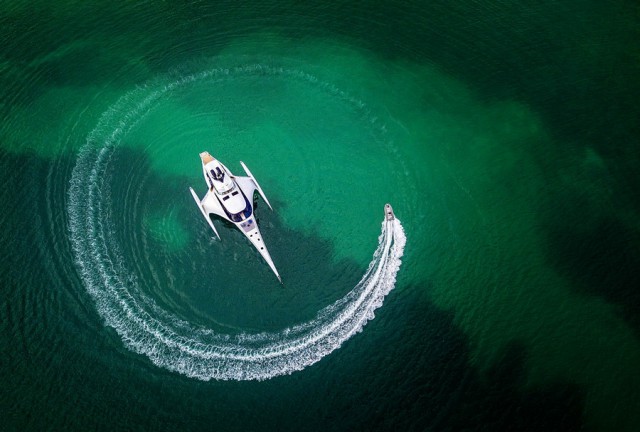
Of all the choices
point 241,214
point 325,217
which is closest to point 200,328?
point 241,214

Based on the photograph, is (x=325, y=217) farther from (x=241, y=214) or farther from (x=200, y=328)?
(x=200, y=328)

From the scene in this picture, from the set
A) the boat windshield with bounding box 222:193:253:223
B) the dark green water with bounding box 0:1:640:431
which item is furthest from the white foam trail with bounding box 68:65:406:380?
the boat windshield with bounding box 222:193:253:223

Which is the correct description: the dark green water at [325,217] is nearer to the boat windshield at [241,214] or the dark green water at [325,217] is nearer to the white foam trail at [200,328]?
the white foam trail at [200,328]

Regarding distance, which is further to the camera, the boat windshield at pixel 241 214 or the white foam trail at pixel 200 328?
the boat windshield at pixel 241 214

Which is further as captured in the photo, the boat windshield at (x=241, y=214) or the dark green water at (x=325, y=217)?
the boat windshield at (x=241, y=214)

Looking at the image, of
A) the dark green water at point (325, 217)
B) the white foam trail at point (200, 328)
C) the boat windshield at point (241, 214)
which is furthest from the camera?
the boat windshield at point (241, 214)

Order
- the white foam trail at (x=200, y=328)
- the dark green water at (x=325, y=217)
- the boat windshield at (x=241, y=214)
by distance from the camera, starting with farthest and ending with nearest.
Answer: the boat windshield at (x=241, y=214) < the white foam trail at (x=200, y=328) < the dark green water at (x=325, y=217)

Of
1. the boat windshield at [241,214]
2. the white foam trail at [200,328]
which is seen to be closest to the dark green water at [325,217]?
the white foam trail at [200,328]
